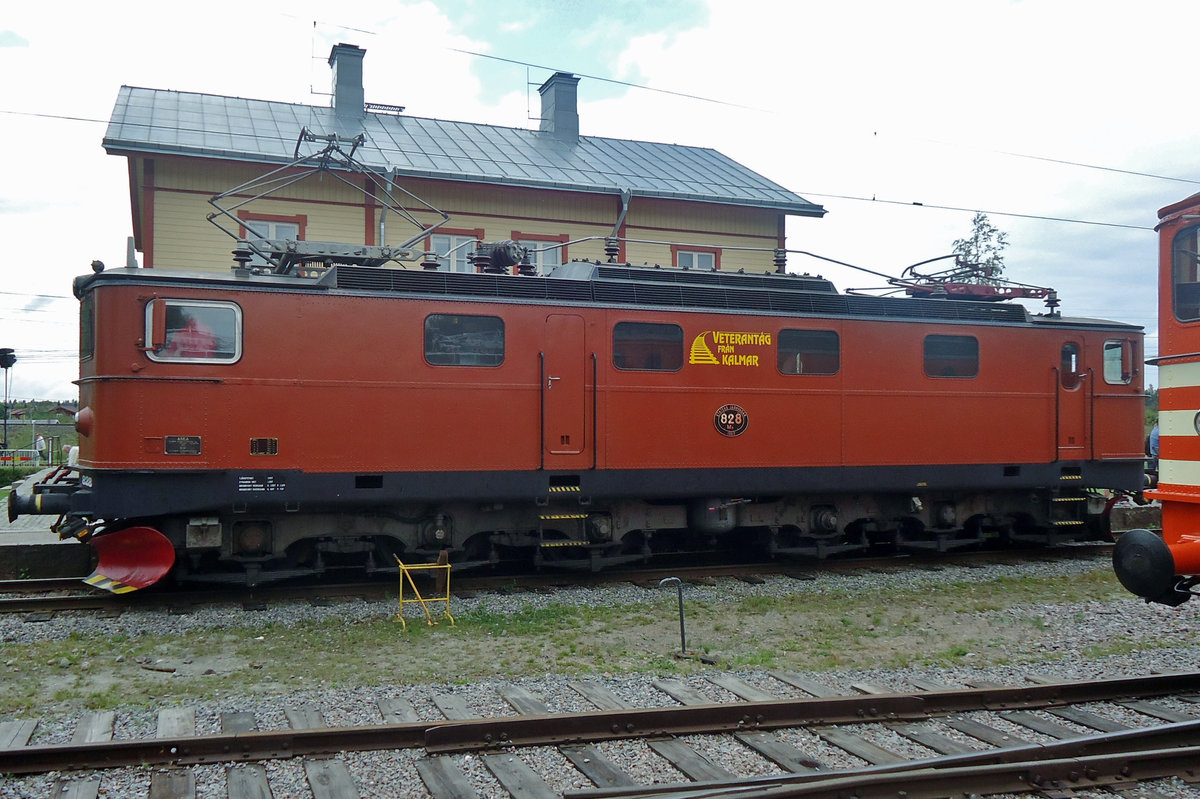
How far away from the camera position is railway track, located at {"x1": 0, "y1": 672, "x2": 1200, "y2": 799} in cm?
458

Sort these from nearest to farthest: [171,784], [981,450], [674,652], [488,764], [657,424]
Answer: [171,784] → [488,764] → [674,652] → [657,424] → [981,450]

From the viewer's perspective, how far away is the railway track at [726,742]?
458 cm

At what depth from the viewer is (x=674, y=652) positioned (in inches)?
289

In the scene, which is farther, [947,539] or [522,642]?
[947,539]

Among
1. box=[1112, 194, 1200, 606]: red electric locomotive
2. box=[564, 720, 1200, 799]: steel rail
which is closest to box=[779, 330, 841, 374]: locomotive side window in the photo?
box=[1112, 194, 1200, 606]: red electric locomotive

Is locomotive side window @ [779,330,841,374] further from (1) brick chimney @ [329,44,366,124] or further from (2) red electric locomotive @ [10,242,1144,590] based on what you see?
(1) brick chimney @ [329,44,366,124]

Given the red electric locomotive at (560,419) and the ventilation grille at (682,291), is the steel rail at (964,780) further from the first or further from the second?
the ventilation grille at (682,291)

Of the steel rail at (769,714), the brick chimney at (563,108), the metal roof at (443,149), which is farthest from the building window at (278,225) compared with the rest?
the steel rail at (769,714)

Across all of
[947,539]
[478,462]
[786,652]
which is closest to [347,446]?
[478,462]

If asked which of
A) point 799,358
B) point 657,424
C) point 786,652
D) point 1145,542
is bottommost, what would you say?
point 786,652

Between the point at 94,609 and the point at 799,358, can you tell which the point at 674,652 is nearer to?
the point at 799,358

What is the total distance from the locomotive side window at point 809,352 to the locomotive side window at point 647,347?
4.63 feet

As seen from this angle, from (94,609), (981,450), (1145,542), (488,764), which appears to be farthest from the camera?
(981,450)

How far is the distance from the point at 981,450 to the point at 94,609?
417 inches
